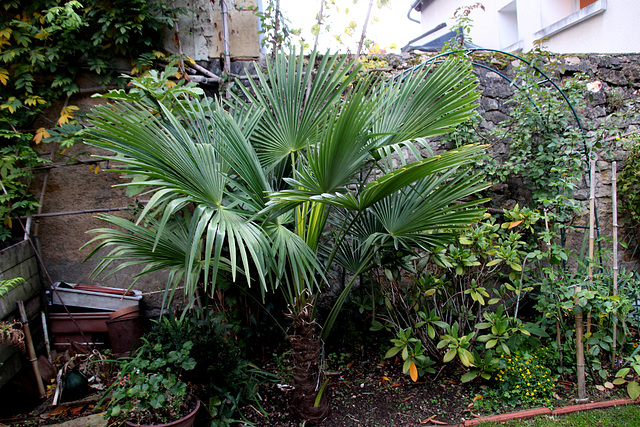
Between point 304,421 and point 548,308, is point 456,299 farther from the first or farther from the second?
point 304,421

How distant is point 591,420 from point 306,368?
1623 mm

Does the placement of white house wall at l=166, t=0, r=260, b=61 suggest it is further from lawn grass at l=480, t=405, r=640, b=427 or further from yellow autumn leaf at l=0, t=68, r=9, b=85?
lawn grass at l=480, t=405, r=640, b=427

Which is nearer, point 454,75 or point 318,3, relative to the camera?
point 454,75

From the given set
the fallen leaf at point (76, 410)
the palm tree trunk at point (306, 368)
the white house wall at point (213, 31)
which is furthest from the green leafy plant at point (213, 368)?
the white house wall at point (213, 31)

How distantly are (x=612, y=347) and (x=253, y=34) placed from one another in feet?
11.5

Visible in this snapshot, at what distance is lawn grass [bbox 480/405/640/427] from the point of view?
2.08 m

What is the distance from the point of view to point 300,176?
166 centimetres

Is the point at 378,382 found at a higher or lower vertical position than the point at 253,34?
lower

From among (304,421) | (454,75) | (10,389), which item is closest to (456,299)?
(304,421)

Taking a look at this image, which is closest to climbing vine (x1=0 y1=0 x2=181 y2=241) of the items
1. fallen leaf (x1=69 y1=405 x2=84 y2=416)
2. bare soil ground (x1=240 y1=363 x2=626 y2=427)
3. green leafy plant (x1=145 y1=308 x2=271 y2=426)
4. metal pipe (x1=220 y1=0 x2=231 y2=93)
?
metal pipe (x1=220 y1=0 x2=231 y2=93)

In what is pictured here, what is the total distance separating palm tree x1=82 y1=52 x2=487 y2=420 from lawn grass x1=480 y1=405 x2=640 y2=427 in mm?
1154

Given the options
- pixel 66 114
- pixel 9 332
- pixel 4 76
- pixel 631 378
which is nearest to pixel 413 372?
pixel 631 378

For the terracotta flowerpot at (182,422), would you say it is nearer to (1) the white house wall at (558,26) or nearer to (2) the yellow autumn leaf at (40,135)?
(2) the yellow autumn leaf at (40,135)

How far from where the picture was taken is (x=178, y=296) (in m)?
3.12
